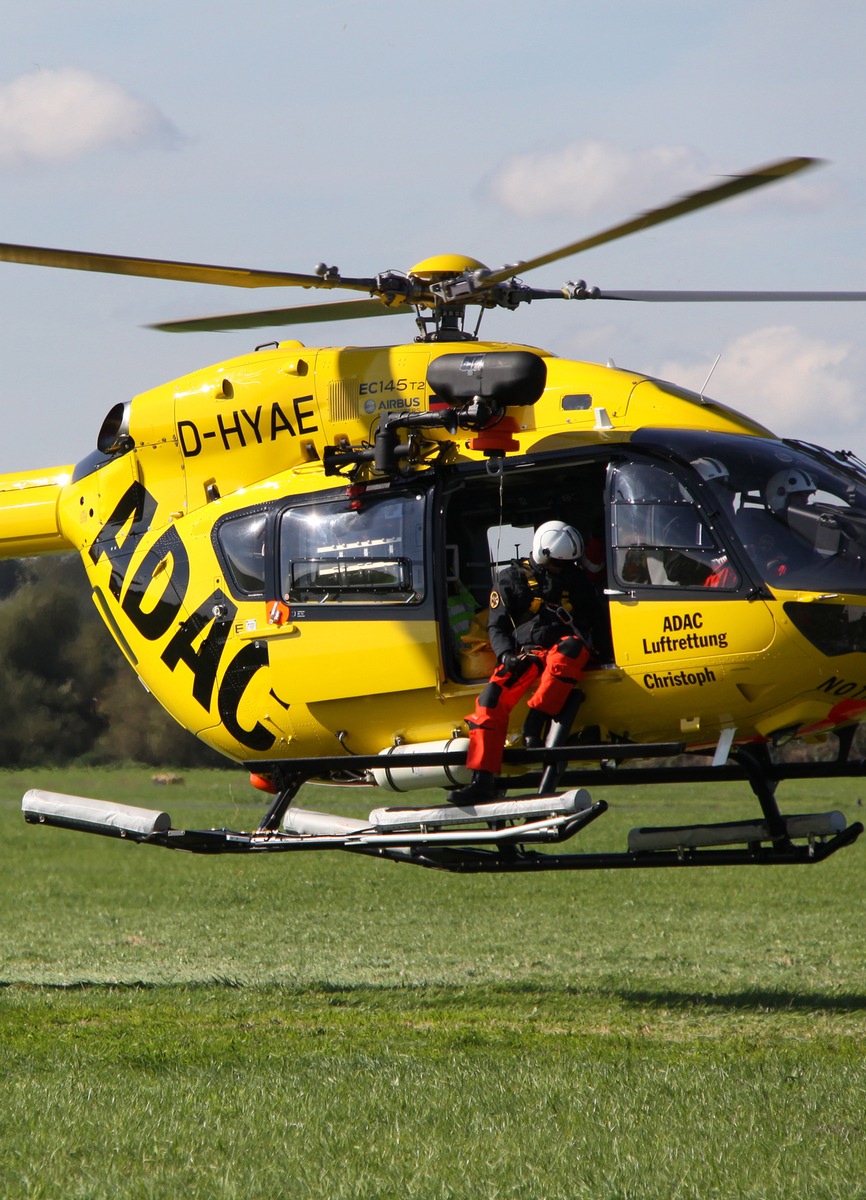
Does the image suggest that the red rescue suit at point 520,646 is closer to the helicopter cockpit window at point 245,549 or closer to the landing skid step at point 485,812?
the landing skid step at point 485,812

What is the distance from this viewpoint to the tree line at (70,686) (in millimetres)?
25719

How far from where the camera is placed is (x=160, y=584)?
11.5 meters

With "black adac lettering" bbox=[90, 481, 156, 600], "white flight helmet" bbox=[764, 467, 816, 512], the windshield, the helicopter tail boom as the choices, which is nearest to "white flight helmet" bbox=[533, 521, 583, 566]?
the windshield

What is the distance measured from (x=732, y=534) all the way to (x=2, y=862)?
2110 cm

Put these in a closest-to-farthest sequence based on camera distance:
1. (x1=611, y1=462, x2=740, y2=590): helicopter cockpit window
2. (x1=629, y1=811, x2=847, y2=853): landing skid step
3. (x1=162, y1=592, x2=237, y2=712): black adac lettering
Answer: (x1=611, y1=462, x2=740, y2=590): helicopter cockpit window, (x1=629, y1=811, x2=847, y2=853): landing skid step, (x1=162, y1=592, x2=237, y2=712): black adac lettering

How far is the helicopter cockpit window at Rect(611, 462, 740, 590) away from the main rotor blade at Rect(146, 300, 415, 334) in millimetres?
2950

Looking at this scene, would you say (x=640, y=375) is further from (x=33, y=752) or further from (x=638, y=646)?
(x=33, y=752)

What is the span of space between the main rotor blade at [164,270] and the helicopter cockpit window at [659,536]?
2.60m

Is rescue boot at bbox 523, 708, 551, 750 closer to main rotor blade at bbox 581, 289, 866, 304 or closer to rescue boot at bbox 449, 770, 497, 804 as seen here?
rescue boot at bbox 449, 770, 497, 804

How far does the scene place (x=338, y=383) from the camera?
10523 mm

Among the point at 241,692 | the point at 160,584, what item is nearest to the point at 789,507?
the point at 241,692

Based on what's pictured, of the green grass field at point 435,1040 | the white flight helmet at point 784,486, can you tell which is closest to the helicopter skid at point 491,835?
the green grass field at point 435,1040

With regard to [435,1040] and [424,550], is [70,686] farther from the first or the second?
[424,550]

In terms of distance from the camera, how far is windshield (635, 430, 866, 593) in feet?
28.5
